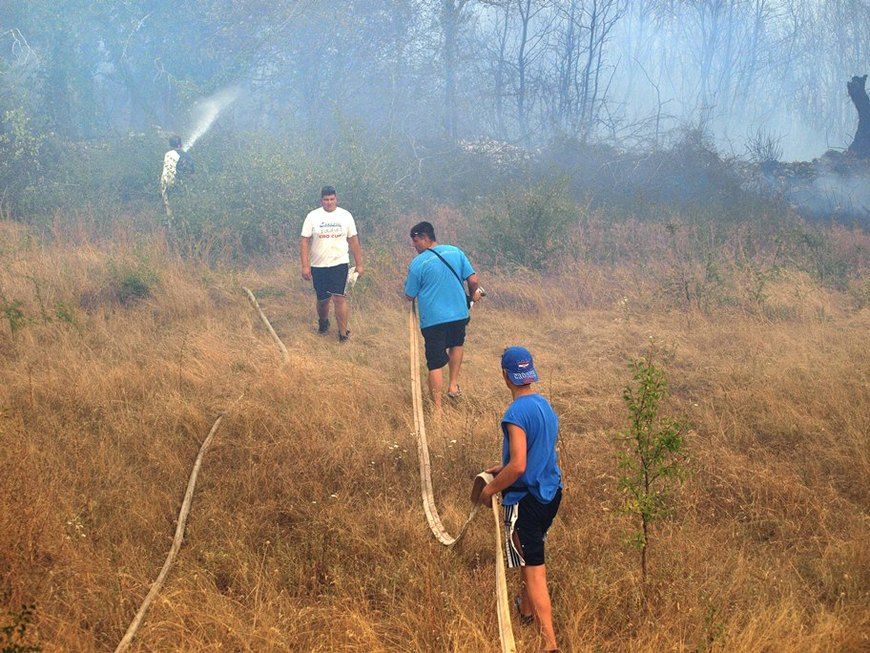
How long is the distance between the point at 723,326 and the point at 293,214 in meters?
7.33

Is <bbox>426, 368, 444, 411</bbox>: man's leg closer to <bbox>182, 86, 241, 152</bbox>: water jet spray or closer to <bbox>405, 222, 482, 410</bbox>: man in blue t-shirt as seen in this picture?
<bbox>405, 222, 482, 410</bbox>: man in blue t-shirt

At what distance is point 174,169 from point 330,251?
260 inches

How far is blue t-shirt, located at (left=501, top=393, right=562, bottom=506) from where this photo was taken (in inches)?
137

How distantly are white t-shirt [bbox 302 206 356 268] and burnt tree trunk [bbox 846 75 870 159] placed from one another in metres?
12.7

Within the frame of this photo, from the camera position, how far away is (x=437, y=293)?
636cm

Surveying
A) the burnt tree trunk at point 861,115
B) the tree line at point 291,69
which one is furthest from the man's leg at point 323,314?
the burnt tree trunk at point 861,115

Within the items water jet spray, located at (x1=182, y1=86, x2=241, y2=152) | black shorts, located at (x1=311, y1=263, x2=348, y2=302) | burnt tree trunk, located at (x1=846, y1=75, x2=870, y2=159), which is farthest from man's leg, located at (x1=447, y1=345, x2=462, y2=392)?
burnt tree trunk, located at (x1=846, y1=75, x2=870, y2=159)

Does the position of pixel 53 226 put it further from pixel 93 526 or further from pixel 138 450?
pixel 93 526

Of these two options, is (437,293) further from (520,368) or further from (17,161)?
(17,161)

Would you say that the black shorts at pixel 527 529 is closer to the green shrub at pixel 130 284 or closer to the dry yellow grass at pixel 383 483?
the dry yellow grass at pixel 383 483

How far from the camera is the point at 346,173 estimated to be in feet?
43.1

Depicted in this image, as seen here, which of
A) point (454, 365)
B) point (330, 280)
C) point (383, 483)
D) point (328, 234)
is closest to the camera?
point (383, 483)

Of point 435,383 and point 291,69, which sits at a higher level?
point 291,69

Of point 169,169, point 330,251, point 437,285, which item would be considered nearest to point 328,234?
point 330,251
